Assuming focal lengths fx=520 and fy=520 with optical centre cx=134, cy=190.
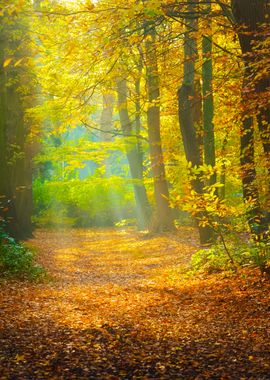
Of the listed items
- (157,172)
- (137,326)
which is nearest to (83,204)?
(157,172)

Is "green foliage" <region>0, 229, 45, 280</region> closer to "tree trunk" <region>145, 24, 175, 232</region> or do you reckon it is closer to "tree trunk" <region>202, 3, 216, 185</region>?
"tree trunk" <region>202, 3, 216, 185</region>

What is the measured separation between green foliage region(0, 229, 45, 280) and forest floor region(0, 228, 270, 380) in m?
0.43

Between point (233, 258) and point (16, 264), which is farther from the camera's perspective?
point (16, 264)

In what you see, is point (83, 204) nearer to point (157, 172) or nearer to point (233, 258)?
point (157, 172)

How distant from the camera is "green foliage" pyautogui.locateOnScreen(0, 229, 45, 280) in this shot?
10.1 meters

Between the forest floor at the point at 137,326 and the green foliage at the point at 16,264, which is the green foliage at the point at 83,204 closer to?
the forest floor at the point at 137,326

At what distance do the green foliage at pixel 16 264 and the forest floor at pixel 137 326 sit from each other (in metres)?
0.43

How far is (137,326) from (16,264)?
4588 millimetres

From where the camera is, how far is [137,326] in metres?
6.38

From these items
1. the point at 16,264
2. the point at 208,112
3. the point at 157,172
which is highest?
the point at 208,112

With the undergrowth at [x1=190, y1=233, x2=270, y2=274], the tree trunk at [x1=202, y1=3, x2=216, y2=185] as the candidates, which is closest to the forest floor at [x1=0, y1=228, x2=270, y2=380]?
the undergrowth at [x1=190, y1=233, x2=270, y2=274]

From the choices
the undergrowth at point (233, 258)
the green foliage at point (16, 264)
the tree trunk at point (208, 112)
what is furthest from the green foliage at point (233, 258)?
the green foliage at point (16, 264)

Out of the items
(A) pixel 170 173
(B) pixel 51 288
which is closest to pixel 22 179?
(A) pixel 170 173

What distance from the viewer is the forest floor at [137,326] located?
4.75 metres
